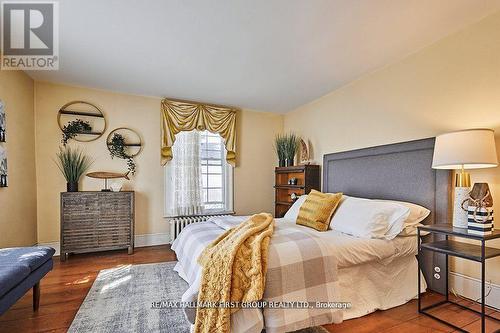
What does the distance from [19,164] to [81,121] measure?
3.13 ft

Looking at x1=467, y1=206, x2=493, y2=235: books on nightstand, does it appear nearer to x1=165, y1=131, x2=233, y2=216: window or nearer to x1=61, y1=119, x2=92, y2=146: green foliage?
x1=165, y1=131, x2=233, y2=216: window

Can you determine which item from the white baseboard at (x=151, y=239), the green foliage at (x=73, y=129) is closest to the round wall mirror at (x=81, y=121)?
the green foliage at (x=73, y=129)

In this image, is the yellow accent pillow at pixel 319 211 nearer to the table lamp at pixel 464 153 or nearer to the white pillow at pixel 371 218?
the white pillow at pixel 371 218

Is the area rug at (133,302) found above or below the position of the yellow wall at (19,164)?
below

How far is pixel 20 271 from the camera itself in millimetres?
1679

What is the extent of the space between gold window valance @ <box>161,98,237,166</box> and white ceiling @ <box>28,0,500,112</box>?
0.60m

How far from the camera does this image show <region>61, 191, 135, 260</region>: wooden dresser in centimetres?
332

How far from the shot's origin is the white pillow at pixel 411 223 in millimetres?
2225

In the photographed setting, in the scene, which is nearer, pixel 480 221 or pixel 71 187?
pixel 480 221

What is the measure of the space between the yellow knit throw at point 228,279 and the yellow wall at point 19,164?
264cm

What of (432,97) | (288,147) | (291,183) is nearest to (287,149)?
(288,147)

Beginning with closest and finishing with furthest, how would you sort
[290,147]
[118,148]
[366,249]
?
1. [366,249]
2. [118,148]
3. [290,147]

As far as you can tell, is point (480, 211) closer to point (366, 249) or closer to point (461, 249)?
point (461, 249)

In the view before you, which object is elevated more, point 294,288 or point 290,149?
point 290,149
